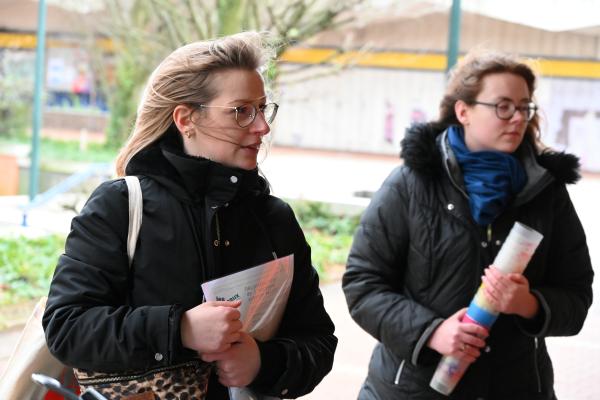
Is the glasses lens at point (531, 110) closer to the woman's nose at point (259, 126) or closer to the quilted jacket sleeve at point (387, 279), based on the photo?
the quilted jacket sleeve at point (387, 279)

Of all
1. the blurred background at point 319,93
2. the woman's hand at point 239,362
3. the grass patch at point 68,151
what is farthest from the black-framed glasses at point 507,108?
the grass patch at point 68,151

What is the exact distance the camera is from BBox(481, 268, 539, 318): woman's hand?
245 centimetres

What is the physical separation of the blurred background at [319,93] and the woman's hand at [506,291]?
0.78 meters

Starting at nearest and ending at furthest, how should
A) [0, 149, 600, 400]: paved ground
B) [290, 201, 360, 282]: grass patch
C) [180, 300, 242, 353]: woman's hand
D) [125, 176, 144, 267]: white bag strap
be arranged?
1. [180, 300, 242, 353]: woman's hand
2. [125, 176, 144, 267]: white bag strap
3. [0, 149, 600, 400]: paved ground
4. [290, 201, 360, 282]: grass patch

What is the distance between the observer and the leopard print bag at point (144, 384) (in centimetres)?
187

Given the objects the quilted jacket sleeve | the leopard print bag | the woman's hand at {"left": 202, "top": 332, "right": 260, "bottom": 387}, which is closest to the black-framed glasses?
the quilted jacket sleeve

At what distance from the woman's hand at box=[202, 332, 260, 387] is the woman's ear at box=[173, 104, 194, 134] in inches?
19.8

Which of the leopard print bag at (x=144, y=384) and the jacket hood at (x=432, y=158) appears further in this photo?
the jacket hood at (x=432, y=158)

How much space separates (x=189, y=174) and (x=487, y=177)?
1107mm

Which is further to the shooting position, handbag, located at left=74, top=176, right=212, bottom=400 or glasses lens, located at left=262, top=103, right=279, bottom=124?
glasses lens, located at left=262, top=103, right=279, bottom=124

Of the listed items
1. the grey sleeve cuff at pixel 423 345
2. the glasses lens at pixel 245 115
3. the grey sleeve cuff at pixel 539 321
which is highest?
the glasses lens at pixel 245 115

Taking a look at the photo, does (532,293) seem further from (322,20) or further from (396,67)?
(396,67)

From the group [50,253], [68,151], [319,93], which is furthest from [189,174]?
[68,151]

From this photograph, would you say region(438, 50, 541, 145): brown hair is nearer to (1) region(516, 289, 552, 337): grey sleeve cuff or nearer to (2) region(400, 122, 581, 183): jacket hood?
(2) region(400, 122, 581, 183): jacket hood
